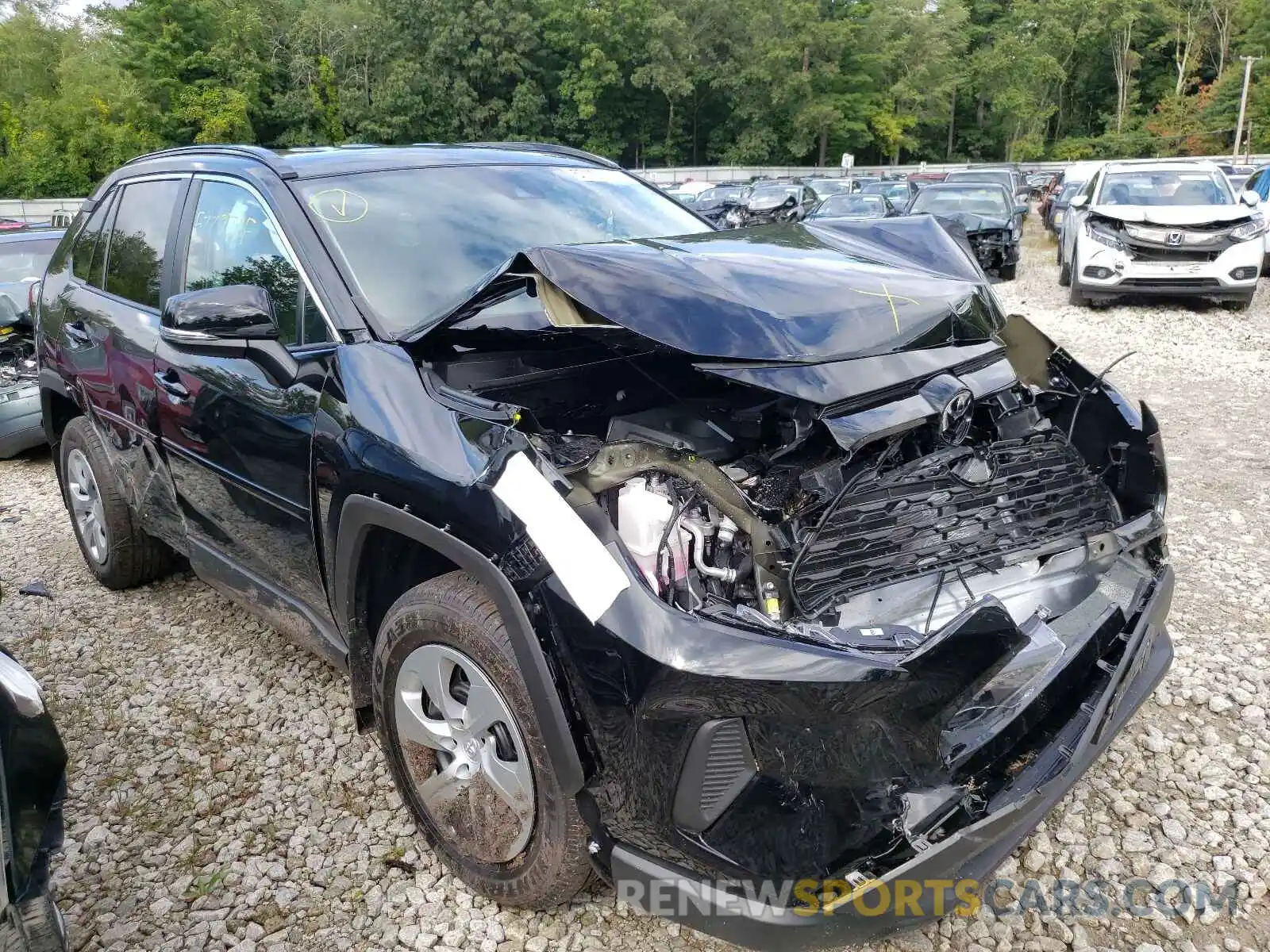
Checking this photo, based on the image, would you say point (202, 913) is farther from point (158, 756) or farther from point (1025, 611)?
point (1025, 611)

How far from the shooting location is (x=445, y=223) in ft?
9.70

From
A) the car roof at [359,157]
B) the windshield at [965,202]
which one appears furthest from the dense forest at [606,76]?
the car roof at [359,157]

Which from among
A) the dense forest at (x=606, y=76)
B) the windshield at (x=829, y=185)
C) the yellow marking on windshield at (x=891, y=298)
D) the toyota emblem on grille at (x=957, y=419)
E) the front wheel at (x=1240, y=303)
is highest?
the dense forest at (x=606, y=76)

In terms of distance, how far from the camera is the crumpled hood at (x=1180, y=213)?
9695 mm

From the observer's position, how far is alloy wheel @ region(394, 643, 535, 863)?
2.12 meters

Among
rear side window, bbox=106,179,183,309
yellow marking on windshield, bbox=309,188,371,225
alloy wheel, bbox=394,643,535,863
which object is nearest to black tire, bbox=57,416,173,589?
rear side window, bbox=106,179,183,309

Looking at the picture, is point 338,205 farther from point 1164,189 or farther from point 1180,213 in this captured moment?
point 1164,189

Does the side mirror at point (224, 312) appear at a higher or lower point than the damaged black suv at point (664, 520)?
higher

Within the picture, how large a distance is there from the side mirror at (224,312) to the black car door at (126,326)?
0.94m

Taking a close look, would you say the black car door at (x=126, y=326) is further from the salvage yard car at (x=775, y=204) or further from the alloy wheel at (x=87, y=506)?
the salvage yard car at (x=775, y=204)

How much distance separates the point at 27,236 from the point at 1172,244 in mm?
11515

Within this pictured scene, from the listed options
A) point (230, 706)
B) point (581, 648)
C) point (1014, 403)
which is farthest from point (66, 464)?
point (1014, 403)

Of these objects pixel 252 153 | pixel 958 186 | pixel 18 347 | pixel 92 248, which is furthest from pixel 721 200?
pixel 252 153

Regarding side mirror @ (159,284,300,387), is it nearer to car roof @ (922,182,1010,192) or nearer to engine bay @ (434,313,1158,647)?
engine bay @ (434,313,1158,647)
